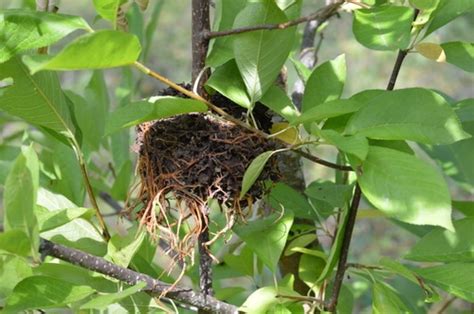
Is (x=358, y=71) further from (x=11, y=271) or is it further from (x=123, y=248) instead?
(x=11, y=271)

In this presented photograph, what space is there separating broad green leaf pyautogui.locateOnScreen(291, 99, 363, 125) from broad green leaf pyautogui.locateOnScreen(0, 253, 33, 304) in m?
0.31

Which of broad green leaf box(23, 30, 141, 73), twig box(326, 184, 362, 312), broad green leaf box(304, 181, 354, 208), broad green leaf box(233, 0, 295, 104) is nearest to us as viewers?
broad green leaf box(23, 30, 141, 73)

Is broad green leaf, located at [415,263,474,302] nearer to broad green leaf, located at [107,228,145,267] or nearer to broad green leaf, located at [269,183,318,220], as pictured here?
broad green leaf, located at [269,183,318,220]

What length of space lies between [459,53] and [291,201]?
340mm

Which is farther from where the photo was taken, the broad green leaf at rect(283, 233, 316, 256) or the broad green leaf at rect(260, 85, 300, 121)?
the broad green leaf at rect(283, 233, 316, 256)

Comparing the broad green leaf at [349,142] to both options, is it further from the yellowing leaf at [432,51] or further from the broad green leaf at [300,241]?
the broad green leaf at [300,241]

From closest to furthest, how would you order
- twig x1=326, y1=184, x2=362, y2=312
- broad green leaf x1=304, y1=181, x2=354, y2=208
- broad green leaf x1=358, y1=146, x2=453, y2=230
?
1. broad green leaf x1=358, y1=146, x2=453, y2=230
2. twig x1=326, y1=184, x2=362, y2=312
3. broad green leaf x1=304, y1=181, x2=354, y2=208

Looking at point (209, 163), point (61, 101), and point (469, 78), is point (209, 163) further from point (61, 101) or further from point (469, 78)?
point (469, 78)

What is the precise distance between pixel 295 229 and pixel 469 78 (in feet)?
11.0

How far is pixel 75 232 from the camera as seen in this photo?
36.6 inches

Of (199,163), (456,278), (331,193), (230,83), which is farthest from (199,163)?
(456,278)

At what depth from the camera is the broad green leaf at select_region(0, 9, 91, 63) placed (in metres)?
0.75

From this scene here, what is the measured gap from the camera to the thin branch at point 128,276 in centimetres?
76

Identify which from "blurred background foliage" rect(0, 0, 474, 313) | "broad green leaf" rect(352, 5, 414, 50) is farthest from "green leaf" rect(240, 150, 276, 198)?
"blurred background foliage" rect(0, 0, 474, 313)
